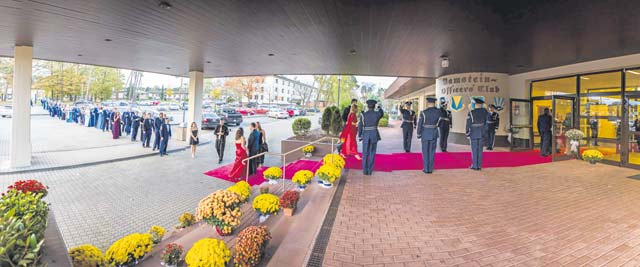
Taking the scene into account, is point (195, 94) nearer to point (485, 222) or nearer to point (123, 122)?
point (123, 122)

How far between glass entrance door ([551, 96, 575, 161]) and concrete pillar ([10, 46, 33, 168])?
16.4m

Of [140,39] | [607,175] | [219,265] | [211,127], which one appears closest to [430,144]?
[607,175]

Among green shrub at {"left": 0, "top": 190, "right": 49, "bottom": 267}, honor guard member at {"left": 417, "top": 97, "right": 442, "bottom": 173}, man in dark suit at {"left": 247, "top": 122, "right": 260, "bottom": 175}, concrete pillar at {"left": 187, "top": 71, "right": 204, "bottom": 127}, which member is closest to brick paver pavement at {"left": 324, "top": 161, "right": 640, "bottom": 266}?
honor guard member at {"left": 417, "top": 97, "right": 442, "bottom": 173}

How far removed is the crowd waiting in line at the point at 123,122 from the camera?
456 inches

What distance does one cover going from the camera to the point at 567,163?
8.66 m

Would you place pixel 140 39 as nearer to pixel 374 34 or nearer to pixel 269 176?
pixel 269 176

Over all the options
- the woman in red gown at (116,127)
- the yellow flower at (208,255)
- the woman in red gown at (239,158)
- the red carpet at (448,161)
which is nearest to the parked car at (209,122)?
the woman in red gown at (116,127)

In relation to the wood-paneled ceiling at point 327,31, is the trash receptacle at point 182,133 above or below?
below

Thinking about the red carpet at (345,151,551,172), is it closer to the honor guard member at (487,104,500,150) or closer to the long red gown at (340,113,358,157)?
the long red gown at (340,113,358,157)

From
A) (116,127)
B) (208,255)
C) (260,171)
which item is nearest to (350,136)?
(260,171)

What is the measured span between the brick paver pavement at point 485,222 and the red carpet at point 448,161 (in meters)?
1.43

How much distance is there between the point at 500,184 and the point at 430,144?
1683 millimetres

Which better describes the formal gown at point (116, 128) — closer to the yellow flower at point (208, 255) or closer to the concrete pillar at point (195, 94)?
the concrete pillar at point (195, 94)

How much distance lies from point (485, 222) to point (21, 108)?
12217 millimetres
